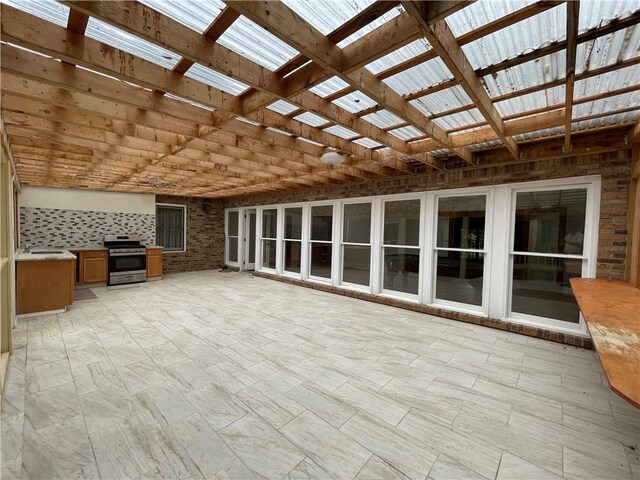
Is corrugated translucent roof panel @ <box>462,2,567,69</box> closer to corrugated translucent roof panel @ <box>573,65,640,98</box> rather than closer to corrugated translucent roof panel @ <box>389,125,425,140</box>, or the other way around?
corrugated translucent roof panel @ <box>573,65,640,98</box>

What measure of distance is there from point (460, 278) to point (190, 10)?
8302mm

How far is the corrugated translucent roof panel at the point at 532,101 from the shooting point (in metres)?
2.31

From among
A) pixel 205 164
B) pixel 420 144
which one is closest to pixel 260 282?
pixel 205 164

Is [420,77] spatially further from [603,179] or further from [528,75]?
[603,179]

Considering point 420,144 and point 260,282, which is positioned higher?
point 420,144

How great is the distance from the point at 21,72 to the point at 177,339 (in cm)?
296

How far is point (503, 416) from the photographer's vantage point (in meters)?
2.21

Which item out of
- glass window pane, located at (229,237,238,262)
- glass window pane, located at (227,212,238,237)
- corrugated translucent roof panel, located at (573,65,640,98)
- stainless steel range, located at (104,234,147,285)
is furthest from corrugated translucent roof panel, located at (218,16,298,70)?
glass window pane, located at (229,237,238,262)

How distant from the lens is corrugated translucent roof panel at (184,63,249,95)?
81.7 inches

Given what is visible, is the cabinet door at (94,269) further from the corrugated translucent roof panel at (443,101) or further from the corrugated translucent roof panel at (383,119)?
the corrugated translucent roof panel at (443,101)

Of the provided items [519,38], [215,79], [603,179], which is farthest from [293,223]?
[519,38]

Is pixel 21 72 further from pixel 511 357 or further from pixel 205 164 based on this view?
pixel 511 357

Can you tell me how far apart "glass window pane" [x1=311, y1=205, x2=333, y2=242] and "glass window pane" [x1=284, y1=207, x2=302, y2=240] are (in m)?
0.57

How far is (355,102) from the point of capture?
97.7 inches
